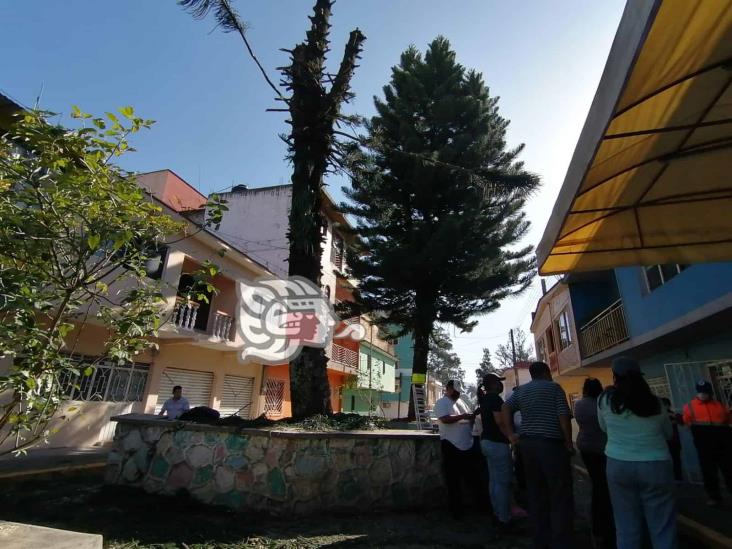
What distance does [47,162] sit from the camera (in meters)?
2.68

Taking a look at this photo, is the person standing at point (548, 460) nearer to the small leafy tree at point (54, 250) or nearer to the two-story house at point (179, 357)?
the small leafy tree at point (54, 250)

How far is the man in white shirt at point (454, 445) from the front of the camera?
4355 mm

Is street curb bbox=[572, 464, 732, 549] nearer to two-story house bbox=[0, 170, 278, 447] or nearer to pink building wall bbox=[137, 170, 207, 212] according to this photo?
two-story house bbox=[0, 170, 278, 447]

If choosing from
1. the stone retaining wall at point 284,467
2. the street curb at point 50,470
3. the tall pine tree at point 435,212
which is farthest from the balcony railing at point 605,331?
the street curb at point 50,470

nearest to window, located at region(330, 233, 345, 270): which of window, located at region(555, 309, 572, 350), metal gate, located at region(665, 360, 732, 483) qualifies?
window, located at region(555, 309, 572, 350)

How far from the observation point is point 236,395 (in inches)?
599

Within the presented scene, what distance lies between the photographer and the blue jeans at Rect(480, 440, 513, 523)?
3.89m

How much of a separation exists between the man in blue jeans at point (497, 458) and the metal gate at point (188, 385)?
34.0ft

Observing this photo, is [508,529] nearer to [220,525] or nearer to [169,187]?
[220,525]

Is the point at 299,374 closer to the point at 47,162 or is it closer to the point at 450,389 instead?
the point at 450,389

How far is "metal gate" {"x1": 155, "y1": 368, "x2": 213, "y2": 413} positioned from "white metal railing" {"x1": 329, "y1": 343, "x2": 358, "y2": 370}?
6644 millimetres

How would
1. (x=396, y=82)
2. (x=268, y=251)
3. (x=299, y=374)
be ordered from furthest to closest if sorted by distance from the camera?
(x=268, y=251) → (x=396, y=82) → (x=299, y=374)

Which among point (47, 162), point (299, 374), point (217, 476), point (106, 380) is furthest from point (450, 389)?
point (106, 380)

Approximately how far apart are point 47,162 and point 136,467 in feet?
12.6
